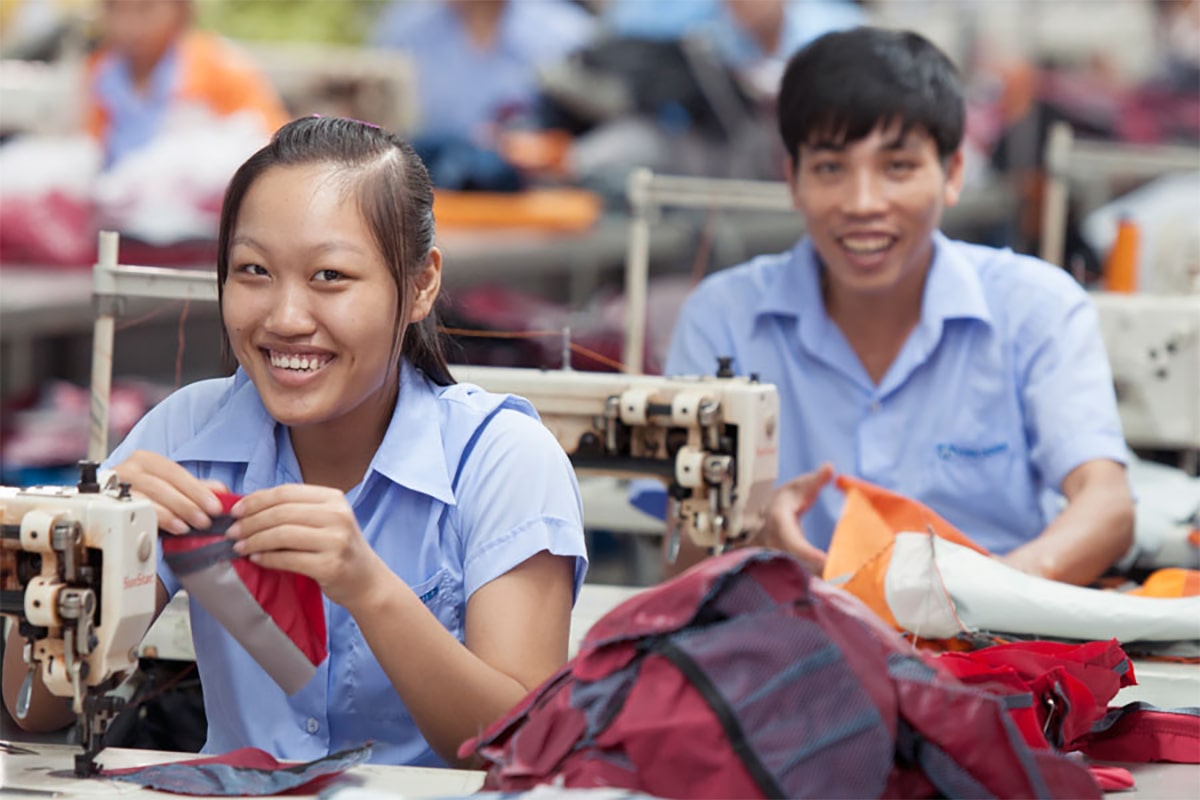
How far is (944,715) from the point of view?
1.44 m

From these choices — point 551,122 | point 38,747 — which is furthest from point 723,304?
point 551,122

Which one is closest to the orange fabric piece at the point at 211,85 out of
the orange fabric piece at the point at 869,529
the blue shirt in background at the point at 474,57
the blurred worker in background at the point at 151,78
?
the blurred worker in background at the point at 151,78

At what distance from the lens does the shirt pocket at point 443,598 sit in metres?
1.89

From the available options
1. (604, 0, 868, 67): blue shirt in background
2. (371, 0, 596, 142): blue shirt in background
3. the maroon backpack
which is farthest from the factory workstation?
(371, 0, 596, 142): blue shirt in background

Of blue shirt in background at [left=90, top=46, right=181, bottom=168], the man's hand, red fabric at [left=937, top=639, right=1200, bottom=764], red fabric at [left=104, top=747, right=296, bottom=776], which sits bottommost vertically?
red fabric at [left=104, top=747, right=296, bottom=776]

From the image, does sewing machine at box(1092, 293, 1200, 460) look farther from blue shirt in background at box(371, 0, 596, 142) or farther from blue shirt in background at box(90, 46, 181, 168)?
blue shirt in background at box(371, 0, 596, 142)

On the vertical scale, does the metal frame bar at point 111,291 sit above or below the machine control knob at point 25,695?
above

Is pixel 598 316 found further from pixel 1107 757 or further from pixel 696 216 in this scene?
pixel 1107 757

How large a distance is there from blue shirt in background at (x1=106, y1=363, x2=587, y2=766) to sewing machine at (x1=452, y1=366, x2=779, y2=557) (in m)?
0.35

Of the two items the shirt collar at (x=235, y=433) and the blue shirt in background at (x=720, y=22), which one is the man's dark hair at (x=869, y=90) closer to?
the shirt collar at (x=235, y=433)

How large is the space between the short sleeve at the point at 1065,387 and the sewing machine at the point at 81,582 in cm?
156

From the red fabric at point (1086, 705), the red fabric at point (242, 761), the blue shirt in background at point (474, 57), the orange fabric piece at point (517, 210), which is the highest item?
the blue shirt in background at point (474, 57)

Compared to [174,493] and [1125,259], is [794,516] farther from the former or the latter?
[1125,259]

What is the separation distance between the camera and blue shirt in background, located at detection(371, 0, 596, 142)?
683 centimetres
